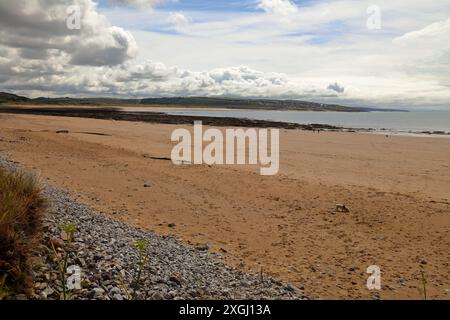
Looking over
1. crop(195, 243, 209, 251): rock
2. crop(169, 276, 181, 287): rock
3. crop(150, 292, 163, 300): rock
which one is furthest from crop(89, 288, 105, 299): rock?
crop(195, 243, 209, 251): rock

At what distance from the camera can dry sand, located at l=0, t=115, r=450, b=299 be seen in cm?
719

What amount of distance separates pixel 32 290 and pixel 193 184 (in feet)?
30.9

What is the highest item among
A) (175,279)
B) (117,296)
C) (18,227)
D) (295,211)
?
(18,227)

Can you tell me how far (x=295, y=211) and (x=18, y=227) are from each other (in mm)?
7521

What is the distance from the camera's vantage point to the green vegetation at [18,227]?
4290 mm

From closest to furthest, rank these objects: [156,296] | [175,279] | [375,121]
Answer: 1. [156,296]
2. [175,279]
3. [375,121]

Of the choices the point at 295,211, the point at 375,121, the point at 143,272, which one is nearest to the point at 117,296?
the point at 143,272

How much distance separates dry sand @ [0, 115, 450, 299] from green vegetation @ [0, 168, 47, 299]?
310 cm

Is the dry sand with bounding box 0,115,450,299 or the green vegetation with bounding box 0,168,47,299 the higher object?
the green vegetation with bounding box 0,168,47,299

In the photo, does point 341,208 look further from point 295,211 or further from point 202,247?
point 202,247

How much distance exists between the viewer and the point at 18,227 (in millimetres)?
5039

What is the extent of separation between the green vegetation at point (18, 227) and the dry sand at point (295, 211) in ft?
10.2

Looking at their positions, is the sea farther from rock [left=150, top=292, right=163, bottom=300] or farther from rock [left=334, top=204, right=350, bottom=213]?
rock [left=150, top=292, right=163, bottom=300]
